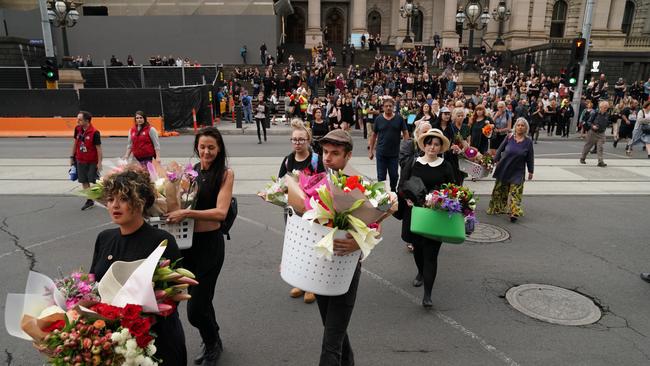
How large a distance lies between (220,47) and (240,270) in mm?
31093

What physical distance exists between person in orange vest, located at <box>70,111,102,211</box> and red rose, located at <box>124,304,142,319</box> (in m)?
6.52

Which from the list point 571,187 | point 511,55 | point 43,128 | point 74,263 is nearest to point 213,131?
A: point 74,263

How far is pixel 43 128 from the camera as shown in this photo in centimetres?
1925

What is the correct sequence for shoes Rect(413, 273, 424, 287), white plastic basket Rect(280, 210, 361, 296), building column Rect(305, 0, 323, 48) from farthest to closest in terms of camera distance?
building column Rect(305, 0, 323, 48) < shoes Rect(413, 273, 424, 287) < white plastic basket Rect(280, 210, 361, 296)

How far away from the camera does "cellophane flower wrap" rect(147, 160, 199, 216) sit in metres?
3.22

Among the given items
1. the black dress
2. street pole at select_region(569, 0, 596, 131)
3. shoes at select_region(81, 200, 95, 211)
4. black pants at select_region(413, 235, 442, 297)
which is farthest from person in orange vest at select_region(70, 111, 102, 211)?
street pole at select_region(569, 0, 596, 131)

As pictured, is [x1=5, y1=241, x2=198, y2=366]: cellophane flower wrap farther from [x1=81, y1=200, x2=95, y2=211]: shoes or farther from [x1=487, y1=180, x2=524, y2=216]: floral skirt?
[x1=487, y1=180, x2=524, y2=216]: floral skirt

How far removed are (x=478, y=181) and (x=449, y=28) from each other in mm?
34536

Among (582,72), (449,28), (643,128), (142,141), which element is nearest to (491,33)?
(449,28)

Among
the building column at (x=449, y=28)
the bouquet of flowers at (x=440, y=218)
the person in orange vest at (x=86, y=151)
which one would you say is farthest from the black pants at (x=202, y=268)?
the building column at (x=449, y=28)

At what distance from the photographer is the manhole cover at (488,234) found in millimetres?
6816

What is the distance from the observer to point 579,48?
1900cm

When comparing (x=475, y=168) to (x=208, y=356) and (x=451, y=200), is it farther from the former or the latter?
(x=208, y=356)

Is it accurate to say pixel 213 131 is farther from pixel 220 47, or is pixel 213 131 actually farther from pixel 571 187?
pixel 220 47
